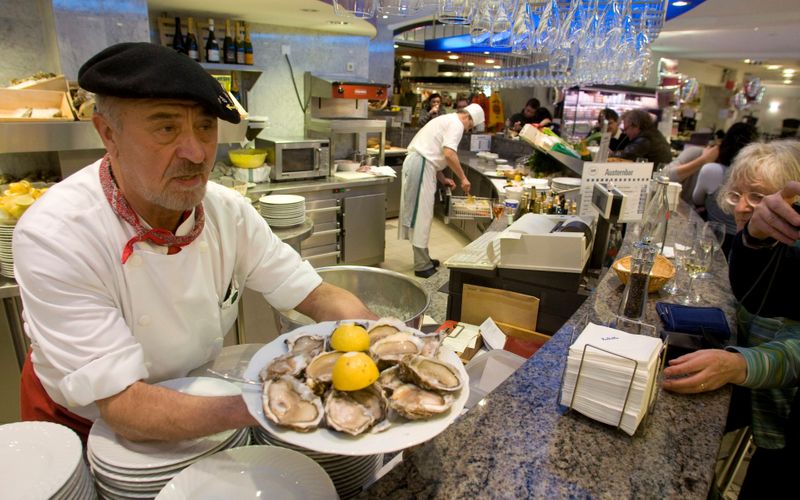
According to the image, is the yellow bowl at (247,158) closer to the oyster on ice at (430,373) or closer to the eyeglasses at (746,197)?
the eyeglasses at (746,197)

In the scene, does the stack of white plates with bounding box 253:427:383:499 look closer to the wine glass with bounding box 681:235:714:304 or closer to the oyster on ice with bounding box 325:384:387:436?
the oyster on ice with bounding box 325:384:387:436

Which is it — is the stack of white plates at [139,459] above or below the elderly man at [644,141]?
below

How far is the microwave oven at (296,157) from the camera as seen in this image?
15.8 feet

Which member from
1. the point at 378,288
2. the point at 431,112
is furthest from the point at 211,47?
the point at 431,112

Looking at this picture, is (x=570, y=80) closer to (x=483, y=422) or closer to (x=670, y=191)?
(x=670, y=191)

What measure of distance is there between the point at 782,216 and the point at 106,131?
1.90 metres

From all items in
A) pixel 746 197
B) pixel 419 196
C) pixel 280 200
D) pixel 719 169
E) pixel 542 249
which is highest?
pixel 746 197

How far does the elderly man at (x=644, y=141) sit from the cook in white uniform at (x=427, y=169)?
1.97 m

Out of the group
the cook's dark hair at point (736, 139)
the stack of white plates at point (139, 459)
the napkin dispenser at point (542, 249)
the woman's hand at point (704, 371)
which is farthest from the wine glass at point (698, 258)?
the cook's dark hair at point (736, 139)

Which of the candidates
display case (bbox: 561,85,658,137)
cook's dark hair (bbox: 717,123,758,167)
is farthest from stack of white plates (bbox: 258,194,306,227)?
display case (bbox: 561,85,658,137)

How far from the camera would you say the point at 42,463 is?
102 cm

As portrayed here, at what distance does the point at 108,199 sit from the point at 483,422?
1096 millimetres

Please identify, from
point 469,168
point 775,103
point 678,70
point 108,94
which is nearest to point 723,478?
point 108,94

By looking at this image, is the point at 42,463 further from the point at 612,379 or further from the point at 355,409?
the point at 612,379
